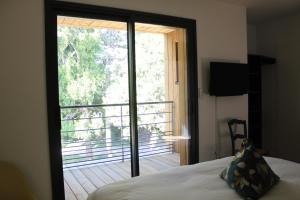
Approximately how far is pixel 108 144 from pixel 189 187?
7.57 feet

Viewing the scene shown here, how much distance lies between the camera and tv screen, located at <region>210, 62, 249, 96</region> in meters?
3.44

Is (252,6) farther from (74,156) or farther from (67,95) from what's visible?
(74,156)

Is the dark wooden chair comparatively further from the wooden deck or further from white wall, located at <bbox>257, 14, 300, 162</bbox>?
white wall, located at <bbox>257, 14, 300, 162</bbox>

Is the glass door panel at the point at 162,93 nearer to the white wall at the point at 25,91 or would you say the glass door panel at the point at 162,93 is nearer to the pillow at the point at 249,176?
the white wall at the point at 25,91

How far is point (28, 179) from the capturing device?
2395mm

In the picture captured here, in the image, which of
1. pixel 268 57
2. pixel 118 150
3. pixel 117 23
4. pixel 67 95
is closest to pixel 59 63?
pixel 67 95

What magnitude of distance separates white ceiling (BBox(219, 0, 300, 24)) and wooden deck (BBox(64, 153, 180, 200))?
247 centimetres

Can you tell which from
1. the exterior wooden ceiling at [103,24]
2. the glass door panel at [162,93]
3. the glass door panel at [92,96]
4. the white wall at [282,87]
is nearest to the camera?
the exterior wooden ceiling at [103,24]

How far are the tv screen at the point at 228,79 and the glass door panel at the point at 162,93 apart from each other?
392 mm

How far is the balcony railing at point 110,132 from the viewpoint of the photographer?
3.33 m

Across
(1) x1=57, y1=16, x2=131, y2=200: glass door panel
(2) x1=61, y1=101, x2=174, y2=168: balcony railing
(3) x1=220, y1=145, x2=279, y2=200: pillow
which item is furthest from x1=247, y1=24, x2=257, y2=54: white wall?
(3) x1=220, y1=145, x2=279, y2=200: pillow

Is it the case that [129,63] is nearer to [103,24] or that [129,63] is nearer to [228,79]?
[103,24]

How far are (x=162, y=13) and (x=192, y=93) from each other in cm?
111

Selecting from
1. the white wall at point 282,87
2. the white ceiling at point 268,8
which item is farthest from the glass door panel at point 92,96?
the white wall at point 282,87
